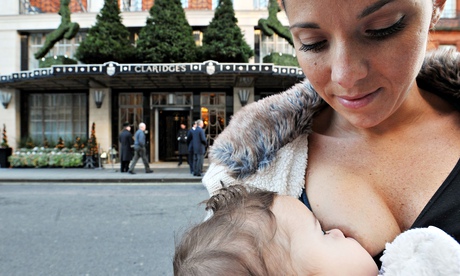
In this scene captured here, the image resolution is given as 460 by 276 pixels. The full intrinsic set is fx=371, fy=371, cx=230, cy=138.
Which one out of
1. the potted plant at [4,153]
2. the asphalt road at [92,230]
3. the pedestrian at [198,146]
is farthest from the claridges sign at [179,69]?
the asphalt road at [92,230]

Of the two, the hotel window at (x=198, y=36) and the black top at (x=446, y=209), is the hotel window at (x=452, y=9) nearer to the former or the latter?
the hotel window at (x=198, y=36)

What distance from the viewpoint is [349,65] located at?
742 millimetres

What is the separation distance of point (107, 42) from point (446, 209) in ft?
45.5

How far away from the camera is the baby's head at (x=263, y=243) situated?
85 centimetres

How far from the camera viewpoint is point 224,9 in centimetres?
1344

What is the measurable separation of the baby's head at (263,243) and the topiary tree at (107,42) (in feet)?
43.9

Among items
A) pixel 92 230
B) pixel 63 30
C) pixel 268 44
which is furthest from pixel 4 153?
pixel 92 230

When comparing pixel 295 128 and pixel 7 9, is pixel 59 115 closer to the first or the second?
pixel 7 9

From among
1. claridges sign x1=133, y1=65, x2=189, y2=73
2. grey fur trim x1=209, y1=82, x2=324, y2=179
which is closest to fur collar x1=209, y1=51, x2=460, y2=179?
grey fur trim x1=209, y1=82, x2=324, y2=179

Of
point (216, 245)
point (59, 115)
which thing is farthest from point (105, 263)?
point (59, 115)

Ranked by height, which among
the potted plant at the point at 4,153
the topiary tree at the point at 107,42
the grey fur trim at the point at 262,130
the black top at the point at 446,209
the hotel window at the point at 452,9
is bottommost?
the potted plant at the point at 4,153

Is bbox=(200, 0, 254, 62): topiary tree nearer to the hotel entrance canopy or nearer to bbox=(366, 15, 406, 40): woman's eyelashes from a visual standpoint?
the hotel entrance canopy

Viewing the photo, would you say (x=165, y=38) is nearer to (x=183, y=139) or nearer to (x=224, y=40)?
(x=224, y=40)

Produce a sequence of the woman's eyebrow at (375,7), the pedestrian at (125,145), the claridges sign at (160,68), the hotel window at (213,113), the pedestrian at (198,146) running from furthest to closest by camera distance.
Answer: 1. the hotel window at (213,113)
2. the claridges sign at (160,68)
3. the pedestrian at (125,145)
4. the pedestrian at (198,146)
5. the woman's eyebrow at (375,7)
